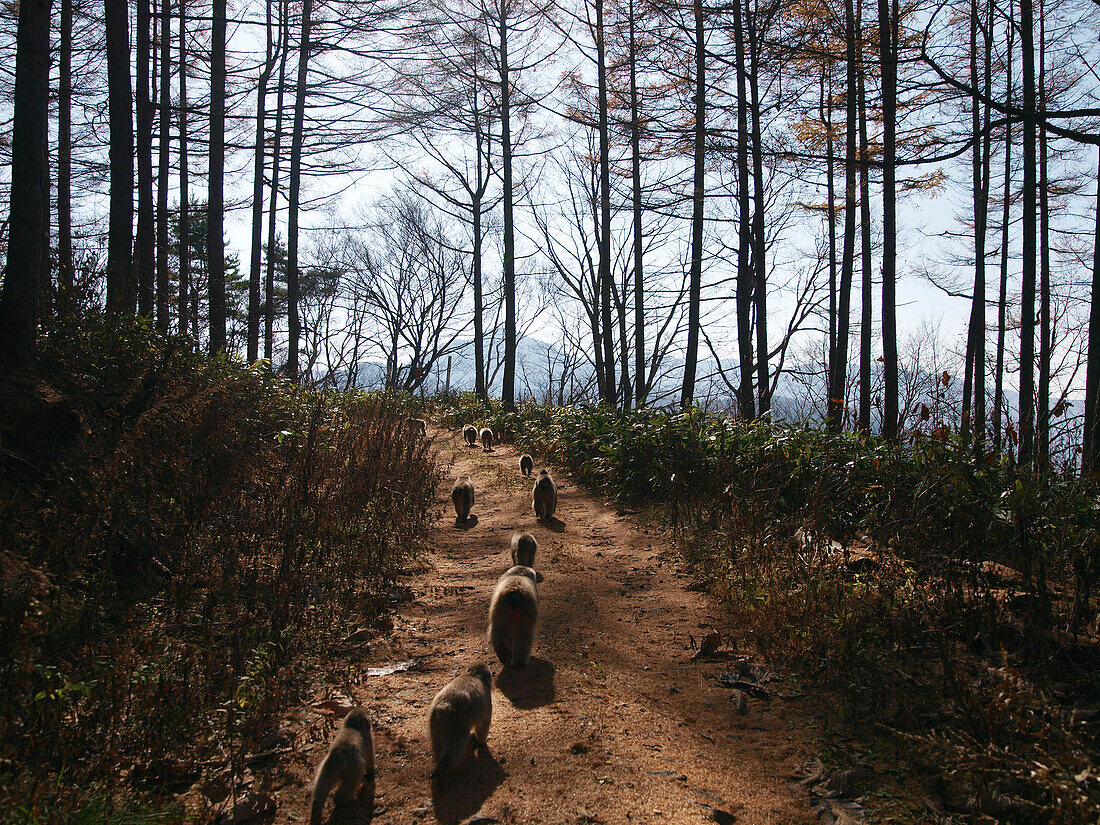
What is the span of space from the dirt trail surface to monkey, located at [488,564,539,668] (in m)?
0.13

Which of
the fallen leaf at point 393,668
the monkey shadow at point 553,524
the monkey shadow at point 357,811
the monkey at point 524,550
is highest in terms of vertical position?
the monkey at point 524,550

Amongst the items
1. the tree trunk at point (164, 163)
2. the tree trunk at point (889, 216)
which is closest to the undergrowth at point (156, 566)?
the tree trunk at point (164, 163)

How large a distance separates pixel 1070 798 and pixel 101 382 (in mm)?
7780

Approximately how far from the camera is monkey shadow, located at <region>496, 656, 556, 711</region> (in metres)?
4.11

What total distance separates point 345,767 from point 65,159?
16.2 m

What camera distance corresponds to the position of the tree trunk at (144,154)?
36.0 ft

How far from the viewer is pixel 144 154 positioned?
48.6ft

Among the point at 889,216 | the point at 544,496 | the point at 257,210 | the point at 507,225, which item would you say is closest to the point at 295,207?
the point at 257,210

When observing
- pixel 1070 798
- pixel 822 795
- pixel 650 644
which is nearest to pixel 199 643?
pixel 650 644

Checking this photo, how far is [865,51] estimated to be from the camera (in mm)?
12219

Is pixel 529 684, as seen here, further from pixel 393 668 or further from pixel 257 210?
pixel 257 210

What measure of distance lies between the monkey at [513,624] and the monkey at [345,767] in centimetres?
136

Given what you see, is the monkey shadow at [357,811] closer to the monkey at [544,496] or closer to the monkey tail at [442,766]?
the monkey tail at [442,766]

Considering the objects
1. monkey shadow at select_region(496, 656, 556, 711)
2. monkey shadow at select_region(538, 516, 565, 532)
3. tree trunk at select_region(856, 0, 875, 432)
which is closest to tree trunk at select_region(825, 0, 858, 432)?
tree trunk at select_region(856, 0, 875, 432)
